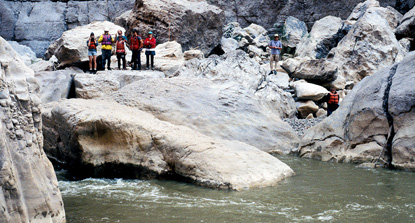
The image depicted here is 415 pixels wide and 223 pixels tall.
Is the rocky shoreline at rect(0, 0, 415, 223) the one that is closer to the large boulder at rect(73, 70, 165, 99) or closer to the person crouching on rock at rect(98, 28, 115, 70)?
the large boulder at rect(73, 70, 165, 99)

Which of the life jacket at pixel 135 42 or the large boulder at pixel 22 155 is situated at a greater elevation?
the life jacket at pixel 135 42

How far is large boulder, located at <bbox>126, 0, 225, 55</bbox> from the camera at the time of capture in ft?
64.6

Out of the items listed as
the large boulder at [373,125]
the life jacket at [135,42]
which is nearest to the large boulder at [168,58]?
the life jacket at [135,42]

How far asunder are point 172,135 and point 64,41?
10153 millimetres

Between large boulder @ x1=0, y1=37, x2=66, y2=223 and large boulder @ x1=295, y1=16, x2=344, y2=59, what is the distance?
734 inches

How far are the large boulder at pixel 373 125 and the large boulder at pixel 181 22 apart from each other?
38.6 feet

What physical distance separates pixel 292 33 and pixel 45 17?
54.7ft

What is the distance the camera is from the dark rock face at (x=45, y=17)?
29.1m

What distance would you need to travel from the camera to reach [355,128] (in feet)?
29.4

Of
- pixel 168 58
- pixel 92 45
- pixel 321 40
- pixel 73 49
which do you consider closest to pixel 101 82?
pixel 92 45

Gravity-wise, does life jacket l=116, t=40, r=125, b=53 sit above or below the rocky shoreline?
above

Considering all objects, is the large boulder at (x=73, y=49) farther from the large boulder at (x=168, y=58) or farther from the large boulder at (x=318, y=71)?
the large boulder at (x=318, y=71)

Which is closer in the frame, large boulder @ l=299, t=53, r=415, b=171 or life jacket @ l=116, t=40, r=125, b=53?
large boulder @ l=299, t=53, r=415, b=171

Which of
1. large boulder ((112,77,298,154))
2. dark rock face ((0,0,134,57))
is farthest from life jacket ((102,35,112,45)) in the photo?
dark rock face ((0,0,134,57))
